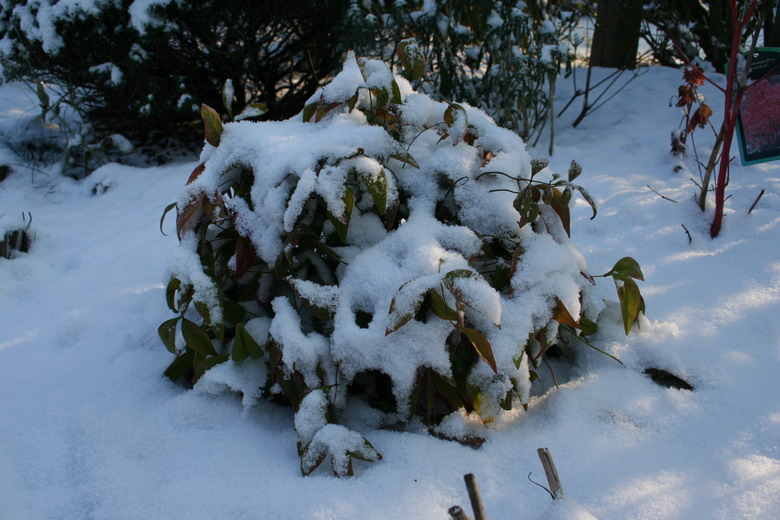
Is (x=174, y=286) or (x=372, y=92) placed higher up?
(x=372, y=92)

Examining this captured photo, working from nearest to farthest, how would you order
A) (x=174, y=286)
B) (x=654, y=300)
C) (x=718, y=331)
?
(x=174, y=286)
(x=718, y=331)
(x=654, y=300)

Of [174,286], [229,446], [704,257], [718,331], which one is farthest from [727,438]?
[174,286]

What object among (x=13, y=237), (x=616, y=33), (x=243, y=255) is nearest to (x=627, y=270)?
(x=243, y=255)

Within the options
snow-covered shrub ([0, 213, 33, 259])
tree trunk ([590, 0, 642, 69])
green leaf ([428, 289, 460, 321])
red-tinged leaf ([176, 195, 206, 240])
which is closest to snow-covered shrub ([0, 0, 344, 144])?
snow-covered shrub ([0, 213, 33, 259])

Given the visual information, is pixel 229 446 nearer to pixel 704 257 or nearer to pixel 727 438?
pixel 727 438

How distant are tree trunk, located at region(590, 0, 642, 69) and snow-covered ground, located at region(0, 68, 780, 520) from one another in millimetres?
1992

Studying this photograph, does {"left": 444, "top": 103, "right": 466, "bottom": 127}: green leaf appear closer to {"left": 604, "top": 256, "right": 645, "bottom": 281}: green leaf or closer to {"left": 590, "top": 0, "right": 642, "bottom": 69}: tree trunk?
{"left": 604, "top": 256, "right": 645, "bottom": 281}: green leaf

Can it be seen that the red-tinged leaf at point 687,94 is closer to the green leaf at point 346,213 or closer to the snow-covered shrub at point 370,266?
the snow-covered shrub at point 370,266

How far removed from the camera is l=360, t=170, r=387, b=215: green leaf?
4.50 feet

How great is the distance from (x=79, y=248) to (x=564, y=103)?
288 cm

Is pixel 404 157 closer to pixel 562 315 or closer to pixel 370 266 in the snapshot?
pixel 370 266

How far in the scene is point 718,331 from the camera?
1.72m

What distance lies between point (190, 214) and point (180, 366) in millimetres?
430

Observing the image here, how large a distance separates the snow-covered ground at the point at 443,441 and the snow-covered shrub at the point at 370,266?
0.30ft
